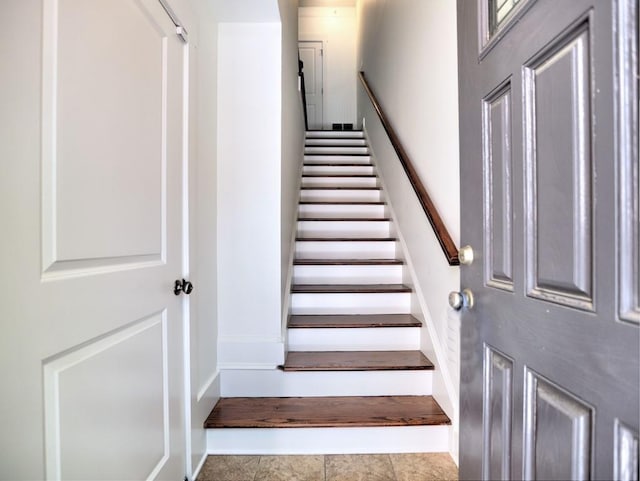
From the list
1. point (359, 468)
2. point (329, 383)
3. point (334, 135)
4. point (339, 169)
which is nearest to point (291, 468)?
point (359, 468)

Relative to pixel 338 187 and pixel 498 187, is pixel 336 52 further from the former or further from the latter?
pixel 498 187

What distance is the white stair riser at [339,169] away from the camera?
3826 millimetres

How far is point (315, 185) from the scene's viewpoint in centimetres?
357

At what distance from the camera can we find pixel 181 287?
134cm

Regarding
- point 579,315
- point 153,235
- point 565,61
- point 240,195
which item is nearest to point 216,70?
point 240,195

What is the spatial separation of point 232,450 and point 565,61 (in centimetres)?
190

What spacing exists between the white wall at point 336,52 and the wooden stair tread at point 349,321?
4570 millimetres

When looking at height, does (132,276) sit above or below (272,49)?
below

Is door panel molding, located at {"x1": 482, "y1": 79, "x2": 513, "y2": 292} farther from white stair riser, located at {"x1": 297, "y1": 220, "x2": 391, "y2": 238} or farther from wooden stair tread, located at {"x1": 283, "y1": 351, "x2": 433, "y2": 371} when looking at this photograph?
white stair riser, located at {"x1": 297, "y1": 220, "x2": 391, "y2": 238}

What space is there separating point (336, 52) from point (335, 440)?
20.0 ft

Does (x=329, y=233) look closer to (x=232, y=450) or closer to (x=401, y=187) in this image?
(x=401, y=187)

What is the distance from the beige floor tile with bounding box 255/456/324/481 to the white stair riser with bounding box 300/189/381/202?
227 centimetres

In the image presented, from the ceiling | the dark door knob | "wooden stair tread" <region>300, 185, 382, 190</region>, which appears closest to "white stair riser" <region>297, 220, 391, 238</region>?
"wooden stair tread" <region>300, 185, 382, 190</region>

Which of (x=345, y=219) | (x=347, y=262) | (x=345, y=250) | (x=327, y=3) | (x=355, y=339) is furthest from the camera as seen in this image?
(x=327, y=3)
